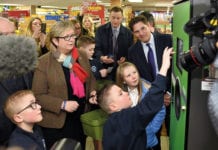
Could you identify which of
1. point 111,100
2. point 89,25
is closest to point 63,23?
point 111,100

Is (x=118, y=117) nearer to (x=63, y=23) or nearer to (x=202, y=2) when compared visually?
(x=202, y=2)

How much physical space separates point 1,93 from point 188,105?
1.20 m

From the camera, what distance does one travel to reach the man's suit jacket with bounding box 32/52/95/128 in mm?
2551

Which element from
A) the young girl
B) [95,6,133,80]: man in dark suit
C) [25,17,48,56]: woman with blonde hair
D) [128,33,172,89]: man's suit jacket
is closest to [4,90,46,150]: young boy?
the young girl

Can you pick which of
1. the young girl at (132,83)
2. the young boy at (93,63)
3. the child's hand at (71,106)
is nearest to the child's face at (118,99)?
the young girl at (132,83)

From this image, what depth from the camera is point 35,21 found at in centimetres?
460

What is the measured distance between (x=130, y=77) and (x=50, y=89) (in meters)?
0.66

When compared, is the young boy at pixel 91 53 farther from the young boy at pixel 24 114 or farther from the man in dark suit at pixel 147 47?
the young boy at pixel 24 114

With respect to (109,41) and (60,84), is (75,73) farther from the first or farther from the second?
(109,41)

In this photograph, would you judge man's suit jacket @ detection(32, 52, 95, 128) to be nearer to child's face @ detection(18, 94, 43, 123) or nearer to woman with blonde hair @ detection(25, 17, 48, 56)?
child's face @ detection(18, 94, 43, 123)

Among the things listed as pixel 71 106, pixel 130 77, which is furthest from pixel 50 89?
pixel 130 77

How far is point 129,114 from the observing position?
1.83 metres

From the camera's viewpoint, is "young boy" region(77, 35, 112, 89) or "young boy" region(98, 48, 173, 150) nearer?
"young boy" region(98, 48, 173, 150)

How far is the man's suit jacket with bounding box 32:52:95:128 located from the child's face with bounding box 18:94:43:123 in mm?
419
